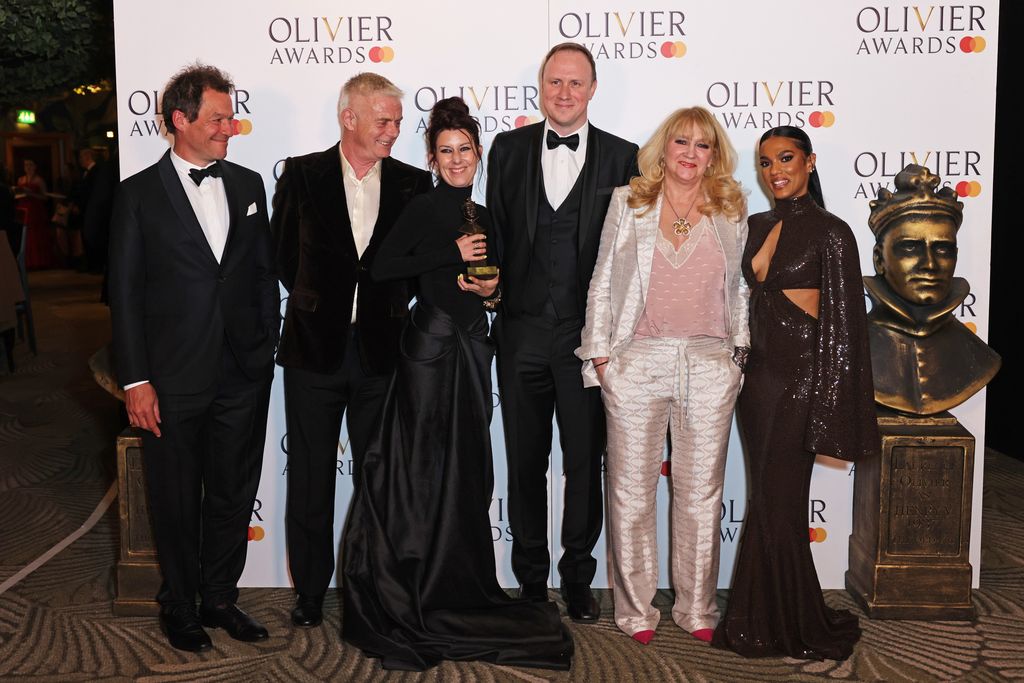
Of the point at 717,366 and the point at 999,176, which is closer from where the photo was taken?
the point at 717,366

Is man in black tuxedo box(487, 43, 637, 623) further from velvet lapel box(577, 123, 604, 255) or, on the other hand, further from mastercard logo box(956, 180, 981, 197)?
mastercard logo box(956, 180, 981, 197)

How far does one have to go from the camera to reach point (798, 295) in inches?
141

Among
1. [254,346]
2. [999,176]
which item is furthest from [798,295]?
[999,176]

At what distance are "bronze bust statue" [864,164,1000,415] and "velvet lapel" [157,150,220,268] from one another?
2.52m

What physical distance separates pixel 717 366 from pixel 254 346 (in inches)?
65.1

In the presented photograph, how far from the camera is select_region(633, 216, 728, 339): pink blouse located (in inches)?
141

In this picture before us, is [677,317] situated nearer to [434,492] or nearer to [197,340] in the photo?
[434,492]

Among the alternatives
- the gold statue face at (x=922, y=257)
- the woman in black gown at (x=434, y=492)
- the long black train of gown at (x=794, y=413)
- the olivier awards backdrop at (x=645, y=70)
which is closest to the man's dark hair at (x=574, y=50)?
the olivier awards backdrop at (x=645, y=70)

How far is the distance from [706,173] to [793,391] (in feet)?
2.69

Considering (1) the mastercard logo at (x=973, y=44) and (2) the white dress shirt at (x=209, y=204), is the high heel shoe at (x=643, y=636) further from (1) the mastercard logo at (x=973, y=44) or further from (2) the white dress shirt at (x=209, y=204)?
(1) the mastercard logo at (x=973, y=44)

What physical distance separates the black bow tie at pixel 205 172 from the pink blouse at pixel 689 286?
5.14 ft

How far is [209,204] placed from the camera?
3666mm

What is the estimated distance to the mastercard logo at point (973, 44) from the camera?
4047 millimetres

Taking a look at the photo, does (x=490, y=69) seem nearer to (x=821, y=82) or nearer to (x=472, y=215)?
(x=472, y=215)
